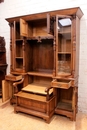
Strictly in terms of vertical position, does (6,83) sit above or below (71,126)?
above

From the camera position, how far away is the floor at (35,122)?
82.1 inches

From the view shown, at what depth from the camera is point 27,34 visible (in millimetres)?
2707

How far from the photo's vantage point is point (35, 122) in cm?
224

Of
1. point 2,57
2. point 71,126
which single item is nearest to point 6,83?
point 2,57

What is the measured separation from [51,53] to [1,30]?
5.68 ft

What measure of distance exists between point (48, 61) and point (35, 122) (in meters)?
1.31

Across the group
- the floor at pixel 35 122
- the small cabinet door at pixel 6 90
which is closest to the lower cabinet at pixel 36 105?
the floor at pixel 35 122

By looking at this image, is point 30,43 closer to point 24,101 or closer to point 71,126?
point 24,101

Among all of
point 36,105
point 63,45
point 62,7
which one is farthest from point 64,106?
point 62,7

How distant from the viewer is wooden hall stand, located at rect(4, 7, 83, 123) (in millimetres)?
2207

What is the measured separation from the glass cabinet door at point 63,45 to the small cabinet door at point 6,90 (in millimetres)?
1283

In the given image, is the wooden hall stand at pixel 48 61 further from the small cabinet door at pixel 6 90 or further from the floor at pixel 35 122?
the small cabinet door at pixel 6 90

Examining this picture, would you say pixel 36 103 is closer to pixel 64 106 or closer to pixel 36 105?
pixel 36 105

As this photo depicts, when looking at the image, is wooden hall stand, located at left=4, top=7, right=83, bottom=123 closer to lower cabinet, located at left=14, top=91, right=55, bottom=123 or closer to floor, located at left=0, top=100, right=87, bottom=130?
lower cabinet, located at left=14, top=91, right=55, bottom=123
